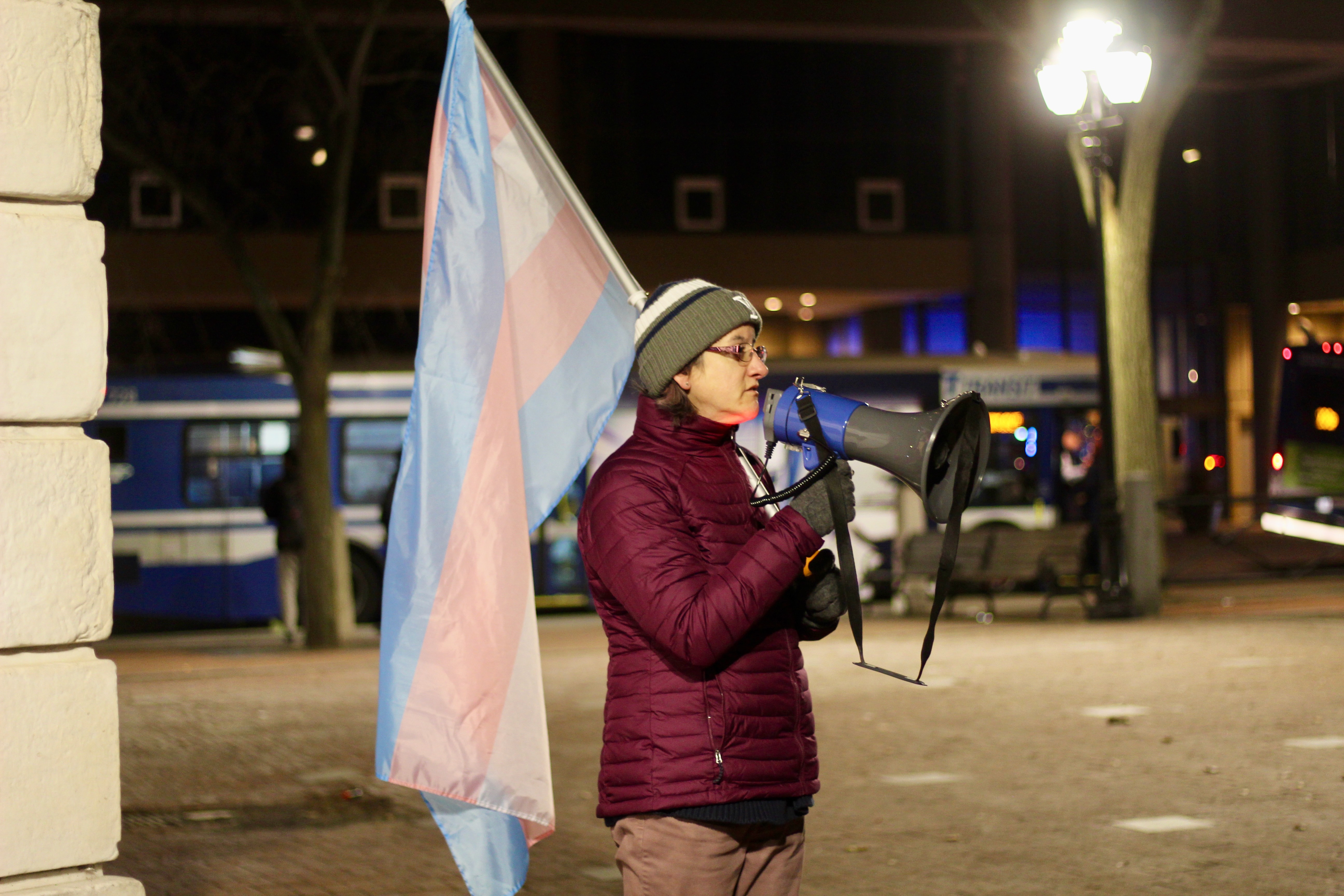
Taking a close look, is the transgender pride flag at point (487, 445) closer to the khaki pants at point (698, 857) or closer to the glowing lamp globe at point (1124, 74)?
the khaki pants at point (698, 857)

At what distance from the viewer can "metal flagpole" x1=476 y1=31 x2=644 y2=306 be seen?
438 cm

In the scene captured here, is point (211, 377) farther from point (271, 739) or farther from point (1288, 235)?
point (1288, 235)

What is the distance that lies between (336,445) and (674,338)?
684 inches

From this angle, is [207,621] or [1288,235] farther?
[1288,235]

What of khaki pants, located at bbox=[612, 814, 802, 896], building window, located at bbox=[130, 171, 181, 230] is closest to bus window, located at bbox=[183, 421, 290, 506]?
building window, located at bbox=[130, 171, 181, 230]

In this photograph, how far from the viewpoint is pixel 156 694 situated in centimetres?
1347

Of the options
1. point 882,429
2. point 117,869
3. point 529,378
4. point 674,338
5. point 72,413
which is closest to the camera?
point 882,429

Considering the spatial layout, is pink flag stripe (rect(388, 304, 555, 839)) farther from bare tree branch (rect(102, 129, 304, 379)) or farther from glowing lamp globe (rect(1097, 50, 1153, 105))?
bare tree branch (rect(102, 129, 304, 379))

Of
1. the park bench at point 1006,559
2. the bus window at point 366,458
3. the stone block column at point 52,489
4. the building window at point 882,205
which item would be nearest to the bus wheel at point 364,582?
the bus window at point 366,458

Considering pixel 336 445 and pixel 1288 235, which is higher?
pixel 1288 235

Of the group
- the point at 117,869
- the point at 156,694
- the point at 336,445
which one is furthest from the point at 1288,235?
the point at 117,869

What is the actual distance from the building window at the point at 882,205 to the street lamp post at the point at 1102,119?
20.8 m

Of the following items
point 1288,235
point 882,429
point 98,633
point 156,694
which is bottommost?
point 156,694

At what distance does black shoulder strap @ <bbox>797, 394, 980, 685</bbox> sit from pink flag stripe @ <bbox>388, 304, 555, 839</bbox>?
0.98 meters
